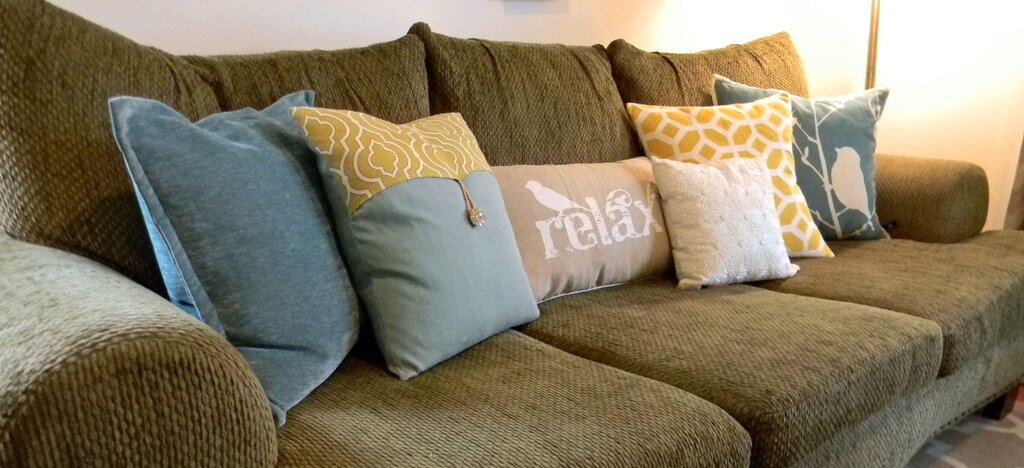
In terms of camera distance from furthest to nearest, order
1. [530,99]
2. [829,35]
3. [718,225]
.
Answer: [829,35] < [530,99] < [718,225]

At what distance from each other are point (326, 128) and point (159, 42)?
1.97 feet

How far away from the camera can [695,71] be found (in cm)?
194

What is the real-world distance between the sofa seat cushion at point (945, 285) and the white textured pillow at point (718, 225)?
0.07 meters

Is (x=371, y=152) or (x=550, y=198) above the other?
(x=371, y=152)

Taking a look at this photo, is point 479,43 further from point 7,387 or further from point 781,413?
point 7,387

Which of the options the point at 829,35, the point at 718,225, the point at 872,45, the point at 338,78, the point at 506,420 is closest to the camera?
the point at 506,420

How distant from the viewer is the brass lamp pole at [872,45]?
2498 millimetres

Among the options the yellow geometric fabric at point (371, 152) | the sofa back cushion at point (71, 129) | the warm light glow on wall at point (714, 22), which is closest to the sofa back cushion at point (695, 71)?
the warm light glow on wall at point (714, 22)

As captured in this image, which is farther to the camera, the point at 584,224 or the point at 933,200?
the point at 933,200

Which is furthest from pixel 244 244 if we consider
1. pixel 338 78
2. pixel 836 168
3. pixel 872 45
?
pixel 872 45

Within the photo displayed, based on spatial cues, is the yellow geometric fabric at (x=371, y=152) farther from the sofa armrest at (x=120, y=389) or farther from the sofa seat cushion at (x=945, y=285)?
the sofa seat cushion at (x=945, y=285)

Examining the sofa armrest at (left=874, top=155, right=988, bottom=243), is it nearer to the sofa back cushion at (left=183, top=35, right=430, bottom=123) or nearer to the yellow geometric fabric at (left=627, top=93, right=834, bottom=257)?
the yellow geometric fabric at (left=627, top=93, right=834, bottom=257)

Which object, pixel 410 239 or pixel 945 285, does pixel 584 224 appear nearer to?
pixel 410 239

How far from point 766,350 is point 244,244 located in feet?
2.54
